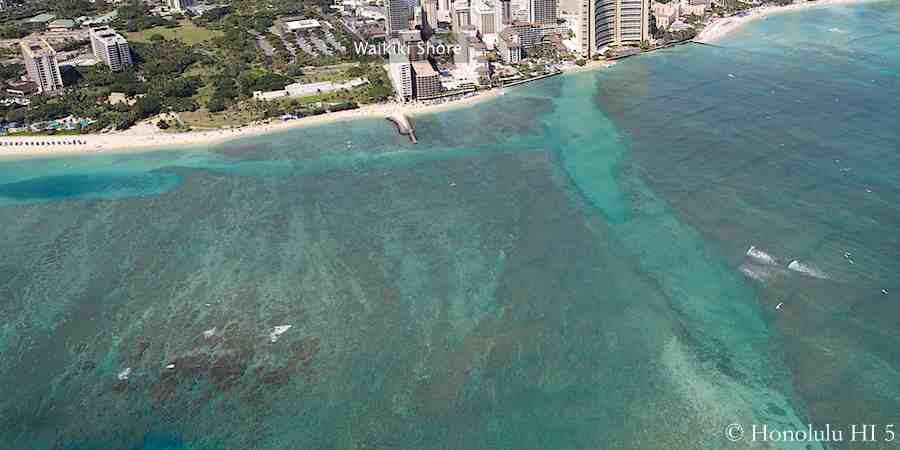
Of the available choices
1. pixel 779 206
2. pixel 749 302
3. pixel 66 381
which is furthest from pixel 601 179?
pixel 66 381

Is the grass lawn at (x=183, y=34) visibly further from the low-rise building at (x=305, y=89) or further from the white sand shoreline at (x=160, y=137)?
the white sand shoreline at (x=160, y=137)

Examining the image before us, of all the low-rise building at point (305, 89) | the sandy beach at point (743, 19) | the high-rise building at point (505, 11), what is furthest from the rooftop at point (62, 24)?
the sandy beach at point (743, 19)

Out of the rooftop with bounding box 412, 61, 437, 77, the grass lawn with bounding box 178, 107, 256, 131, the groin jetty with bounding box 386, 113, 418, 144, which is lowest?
the groin jetty with bounding box 386, 113, 418, 144

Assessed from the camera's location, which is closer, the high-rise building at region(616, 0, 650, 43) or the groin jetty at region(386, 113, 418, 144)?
the groin jetty at region(386, 113, 418, 144)

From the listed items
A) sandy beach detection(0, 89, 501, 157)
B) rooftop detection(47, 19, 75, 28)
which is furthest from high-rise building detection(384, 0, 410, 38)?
rooftop detection(47, 19, 75, 28)

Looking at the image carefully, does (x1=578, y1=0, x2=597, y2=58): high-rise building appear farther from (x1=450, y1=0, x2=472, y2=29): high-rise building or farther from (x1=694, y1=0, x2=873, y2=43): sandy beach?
(x1=450, y1=0, x2=472, y2=29): high-rise building

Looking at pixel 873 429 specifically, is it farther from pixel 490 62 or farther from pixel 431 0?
pixel 431 0

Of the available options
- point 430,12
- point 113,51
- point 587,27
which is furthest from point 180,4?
point 587,27
